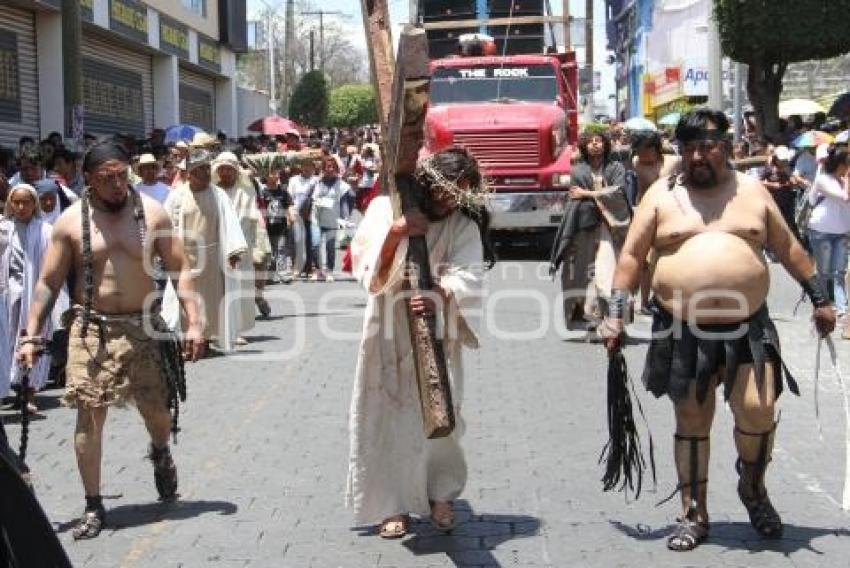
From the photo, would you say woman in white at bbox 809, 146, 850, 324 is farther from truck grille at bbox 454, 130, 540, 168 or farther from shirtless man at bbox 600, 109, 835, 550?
shirtless man at bbox 600, 109, 835, 550

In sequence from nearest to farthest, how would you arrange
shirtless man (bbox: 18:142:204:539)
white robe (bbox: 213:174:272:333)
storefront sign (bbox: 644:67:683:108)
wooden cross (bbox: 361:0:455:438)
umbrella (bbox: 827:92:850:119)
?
wooden cross (bbox: 361:0:455:438) < shirtless man (bbox: 18:142:204:539) < white robe (bbox: 213:174:272:333) < umbrella (bbox: 827:92:850:119) < storefront sign (bbox: 644:67:683:108)

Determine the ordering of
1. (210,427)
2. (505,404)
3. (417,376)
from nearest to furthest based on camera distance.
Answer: (417,376)
(210,427)
(505,404)

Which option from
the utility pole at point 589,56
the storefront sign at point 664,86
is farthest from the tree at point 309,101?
the utility pole at point 589,56

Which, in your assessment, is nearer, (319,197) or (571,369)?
(571,369)

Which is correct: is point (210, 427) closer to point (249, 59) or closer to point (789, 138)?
point (789, 138)

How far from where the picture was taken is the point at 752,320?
5.70 meters

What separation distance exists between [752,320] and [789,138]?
55.8 ft

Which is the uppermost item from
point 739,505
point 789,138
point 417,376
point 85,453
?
point 789,138

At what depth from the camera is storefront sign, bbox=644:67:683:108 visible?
43.9 meters

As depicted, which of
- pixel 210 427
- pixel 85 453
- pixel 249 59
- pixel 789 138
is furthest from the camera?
pixel 249 59

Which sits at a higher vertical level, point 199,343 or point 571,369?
point 199,343

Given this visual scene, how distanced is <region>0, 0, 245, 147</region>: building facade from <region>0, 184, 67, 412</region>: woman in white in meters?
8.23

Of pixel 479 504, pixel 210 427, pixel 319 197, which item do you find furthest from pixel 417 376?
pixel 319 197

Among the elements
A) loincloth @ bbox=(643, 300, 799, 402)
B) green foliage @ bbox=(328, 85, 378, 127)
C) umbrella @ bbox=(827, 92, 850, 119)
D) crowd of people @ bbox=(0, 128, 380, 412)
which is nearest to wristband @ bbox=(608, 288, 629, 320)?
loincloth @ bbox=(643, 300, 799, 402)
